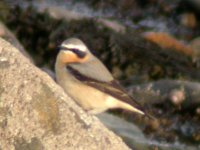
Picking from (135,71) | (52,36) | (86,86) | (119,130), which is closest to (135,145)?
(119,130)

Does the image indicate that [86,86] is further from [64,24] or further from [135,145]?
[64,24]

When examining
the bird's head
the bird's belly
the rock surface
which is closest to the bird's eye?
the bird's head

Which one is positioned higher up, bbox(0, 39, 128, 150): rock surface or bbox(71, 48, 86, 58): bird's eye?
bbox(0, 39, 128, 150): rock surface

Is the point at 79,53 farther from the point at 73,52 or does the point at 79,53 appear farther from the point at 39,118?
the point at 39,118

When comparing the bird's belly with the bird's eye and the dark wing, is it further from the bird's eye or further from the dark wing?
the bird's eye

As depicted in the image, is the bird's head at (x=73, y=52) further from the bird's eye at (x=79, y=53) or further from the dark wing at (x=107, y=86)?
the dark wing at (x=107, y=86)

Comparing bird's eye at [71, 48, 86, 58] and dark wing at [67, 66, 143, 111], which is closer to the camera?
dark wing at [67, 66, 143, 111]
